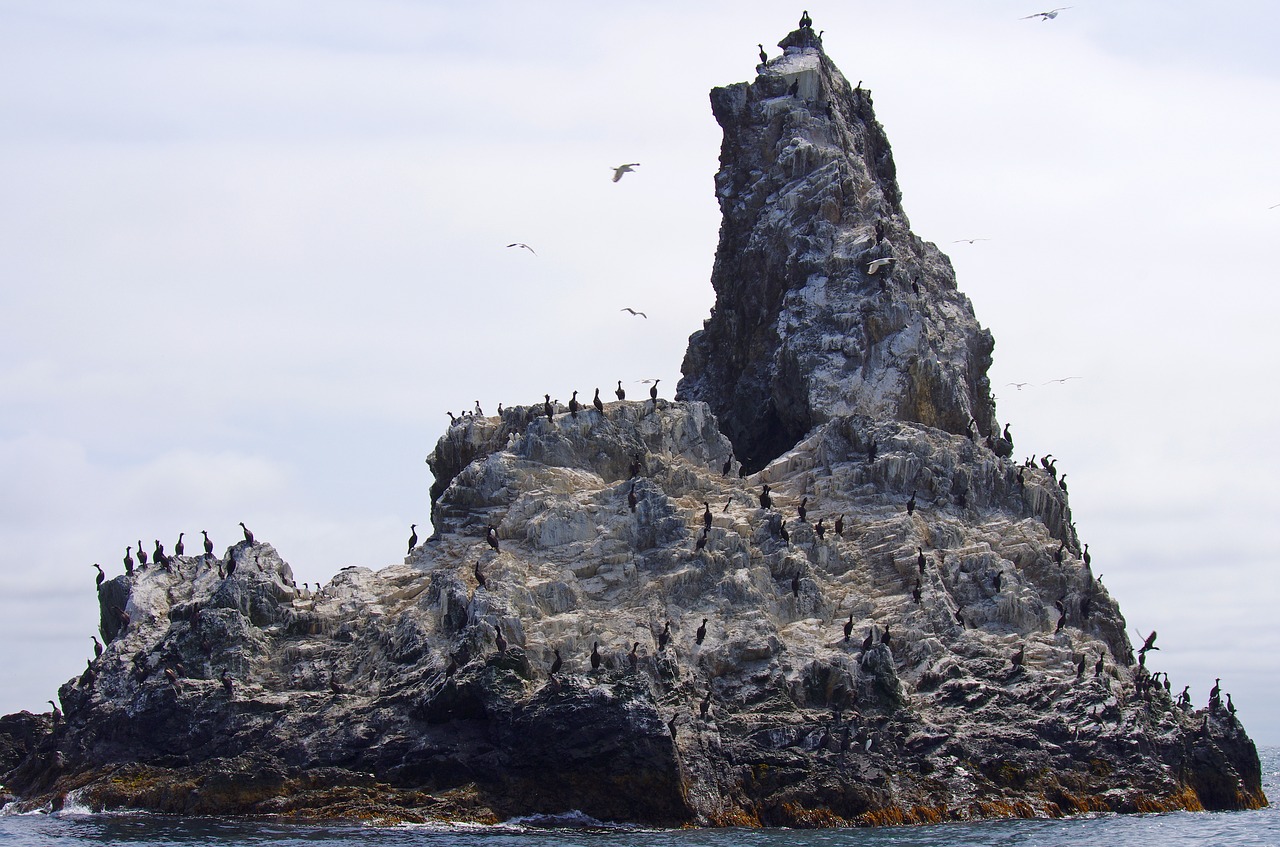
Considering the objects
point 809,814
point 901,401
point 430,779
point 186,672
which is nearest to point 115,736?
point 186,672

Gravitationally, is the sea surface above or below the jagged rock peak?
below

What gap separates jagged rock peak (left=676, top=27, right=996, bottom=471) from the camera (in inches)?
3858

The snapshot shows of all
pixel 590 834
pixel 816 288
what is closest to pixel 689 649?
pixel 590 834

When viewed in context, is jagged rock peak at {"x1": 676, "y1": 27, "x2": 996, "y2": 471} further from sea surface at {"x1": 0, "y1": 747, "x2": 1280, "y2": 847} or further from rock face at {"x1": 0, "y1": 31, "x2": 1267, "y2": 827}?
sea surface at {"x1": 0, "y1": 747, "x2": 1280, "y2": 847}

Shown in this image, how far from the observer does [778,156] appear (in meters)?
107

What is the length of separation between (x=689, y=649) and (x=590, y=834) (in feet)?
38.4

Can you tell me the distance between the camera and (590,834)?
7100cm

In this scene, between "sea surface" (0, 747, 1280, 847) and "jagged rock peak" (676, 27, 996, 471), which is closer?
"sea surface" (0, 747, 1280, 847)

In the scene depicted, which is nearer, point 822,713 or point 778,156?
point 822,713

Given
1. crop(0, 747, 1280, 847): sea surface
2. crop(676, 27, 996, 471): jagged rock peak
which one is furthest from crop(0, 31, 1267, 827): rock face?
crop(0, 747, 1280, 847): sea surface

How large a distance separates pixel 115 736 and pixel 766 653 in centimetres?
2774

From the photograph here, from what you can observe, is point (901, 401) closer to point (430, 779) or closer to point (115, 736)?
point (430, 779)

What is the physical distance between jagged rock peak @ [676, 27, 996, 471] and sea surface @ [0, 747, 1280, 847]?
26.9 metres

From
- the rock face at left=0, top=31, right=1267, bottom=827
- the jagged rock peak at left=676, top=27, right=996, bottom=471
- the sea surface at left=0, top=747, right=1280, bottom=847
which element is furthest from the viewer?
the jagged rock peak at left=676, top=27, right=996, bottom=471
